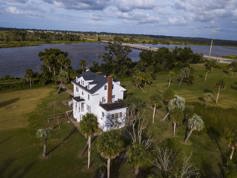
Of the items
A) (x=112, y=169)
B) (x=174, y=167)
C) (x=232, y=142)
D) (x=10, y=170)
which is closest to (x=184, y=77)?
(x=232, y=142)

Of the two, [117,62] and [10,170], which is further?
[117,62]

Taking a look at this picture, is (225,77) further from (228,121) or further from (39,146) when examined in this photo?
(39,146)

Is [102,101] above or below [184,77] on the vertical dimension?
above

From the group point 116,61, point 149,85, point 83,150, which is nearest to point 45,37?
point 116,61

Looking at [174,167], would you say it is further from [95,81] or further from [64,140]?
[95,81]

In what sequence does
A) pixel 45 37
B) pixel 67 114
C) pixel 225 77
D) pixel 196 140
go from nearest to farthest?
pixel 196 140 → pixel 67 114 → pixel 225 77 → pixel 45 37

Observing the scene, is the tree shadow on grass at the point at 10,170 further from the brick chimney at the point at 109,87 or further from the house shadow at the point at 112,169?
the brick chimney at the point at 109,87
